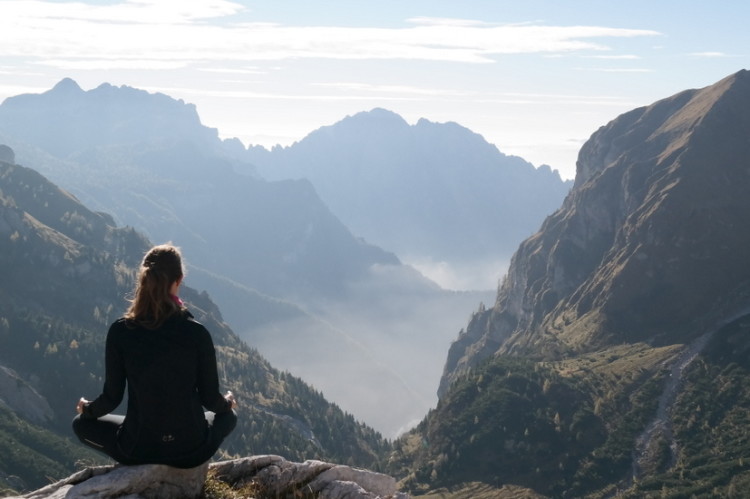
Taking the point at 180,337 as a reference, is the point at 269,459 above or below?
below

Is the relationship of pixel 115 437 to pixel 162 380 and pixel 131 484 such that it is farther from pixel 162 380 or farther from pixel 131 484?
pixel 162 380

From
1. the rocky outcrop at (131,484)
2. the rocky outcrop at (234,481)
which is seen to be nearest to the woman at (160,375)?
the rocky outcrop at (131,484)

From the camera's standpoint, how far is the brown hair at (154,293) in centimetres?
1786

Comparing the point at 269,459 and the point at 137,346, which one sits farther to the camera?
the point at 269,459

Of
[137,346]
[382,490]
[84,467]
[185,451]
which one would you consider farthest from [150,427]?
[382,490]

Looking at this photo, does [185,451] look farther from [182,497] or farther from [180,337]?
[180,337]

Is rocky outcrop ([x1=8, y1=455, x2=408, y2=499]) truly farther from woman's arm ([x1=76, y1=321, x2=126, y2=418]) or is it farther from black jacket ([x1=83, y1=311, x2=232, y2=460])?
woman's arm ([x1=76, y1=321, x2=126, y2=418])

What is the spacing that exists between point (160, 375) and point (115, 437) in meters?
2.86

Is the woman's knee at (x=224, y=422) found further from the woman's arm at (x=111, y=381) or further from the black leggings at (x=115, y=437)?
the woman's arm at (x=111, y=381)

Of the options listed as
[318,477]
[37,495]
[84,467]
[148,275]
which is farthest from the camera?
[318,477]

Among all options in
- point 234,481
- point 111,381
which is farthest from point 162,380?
point 234,481

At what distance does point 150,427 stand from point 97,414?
207 cm

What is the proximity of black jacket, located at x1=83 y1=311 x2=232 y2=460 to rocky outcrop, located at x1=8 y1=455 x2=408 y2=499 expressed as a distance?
75 cm

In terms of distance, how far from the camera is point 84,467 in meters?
20.4
